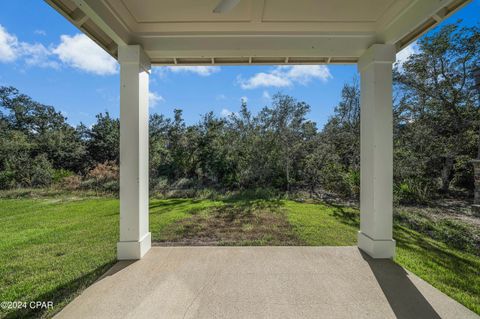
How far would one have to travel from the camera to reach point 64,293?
209cm

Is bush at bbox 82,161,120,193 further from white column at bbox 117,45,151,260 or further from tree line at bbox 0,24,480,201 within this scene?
white column at bbox 117,45,151,260

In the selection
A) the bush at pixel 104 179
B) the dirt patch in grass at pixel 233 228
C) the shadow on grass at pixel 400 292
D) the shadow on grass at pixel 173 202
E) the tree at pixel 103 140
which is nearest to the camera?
the shadow on grass at pixel 400 292

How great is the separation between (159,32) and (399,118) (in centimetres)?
698

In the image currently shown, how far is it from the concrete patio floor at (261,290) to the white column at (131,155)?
277mm

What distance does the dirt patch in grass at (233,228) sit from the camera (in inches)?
138

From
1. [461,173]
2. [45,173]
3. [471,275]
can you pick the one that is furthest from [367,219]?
[45,173]

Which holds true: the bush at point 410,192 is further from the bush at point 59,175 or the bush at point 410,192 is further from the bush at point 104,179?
the bush at point 59,175

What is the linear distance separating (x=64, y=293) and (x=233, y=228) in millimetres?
2557

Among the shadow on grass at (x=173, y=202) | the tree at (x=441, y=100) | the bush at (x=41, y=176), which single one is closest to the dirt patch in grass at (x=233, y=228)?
the shadow on grass at (x=173, y=202)

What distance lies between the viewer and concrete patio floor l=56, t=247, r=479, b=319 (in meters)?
1.81

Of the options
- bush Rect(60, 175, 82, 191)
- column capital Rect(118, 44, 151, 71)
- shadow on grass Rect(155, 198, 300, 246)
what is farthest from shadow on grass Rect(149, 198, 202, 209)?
bush Rect(60, 175, 82, 191)

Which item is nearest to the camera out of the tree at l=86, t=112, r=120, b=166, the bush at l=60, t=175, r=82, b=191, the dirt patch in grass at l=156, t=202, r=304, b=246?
the dirt patch in grass at l=156, t=202, r=304, b=246

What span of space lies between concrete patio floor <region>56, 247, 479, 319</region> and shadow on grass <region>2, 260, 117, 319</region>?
0.31 feet

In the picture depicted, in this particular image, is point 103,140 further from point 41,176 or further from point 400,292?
point 400,292
